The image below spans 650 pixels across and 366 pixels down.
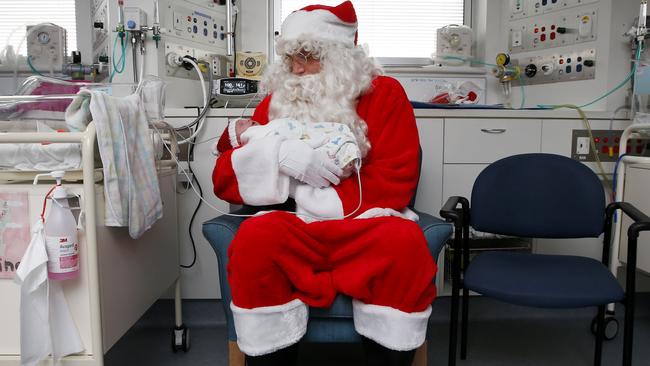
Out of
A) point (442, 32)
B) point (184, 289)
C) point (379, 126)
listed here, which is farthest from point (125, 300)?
point (442, 32)

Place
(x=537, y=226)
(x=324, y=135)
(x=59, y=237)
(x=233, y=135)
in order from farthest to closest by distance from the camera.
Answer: (x=537, y=226), (x=233, y=135), (x=324, y=135), (x=59, y=237)

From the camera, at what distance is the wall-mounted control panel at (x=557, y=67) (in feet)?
7.21

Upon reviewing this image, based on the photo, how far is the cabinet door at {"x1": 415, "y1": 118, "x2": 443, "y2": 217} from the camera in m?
1.96

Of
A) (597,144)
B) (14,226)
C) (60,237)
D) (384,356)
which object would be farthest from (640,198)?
(14,226)

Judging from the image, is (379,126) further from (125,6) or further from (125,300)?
(125,6)

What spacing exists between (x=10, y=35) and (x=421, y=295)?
296cm

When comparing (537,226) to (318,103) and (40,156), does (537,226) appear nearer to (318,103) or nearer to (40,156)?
(318,103)

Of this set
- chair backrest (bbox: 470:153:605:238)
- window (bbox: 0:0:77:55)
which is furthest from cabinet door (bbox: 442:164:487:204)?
window (bbox: 0:0:77:55)

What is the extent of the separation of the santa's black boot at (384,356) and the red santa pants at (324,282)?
0.06 meters

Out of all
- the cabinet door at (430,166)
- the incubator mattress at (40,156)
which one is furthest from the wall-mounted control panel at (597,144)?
the incubator mattress at (40,156)

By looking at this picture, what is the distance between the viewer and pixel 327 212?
4.25 feet

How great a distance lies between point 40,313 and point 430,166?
1532mm

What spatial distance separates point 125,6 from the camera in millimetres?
1908

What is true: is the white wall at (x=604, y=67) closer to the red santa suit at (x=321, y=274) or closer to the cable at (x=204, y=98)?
the red santa suit at (x=321, y=274)
